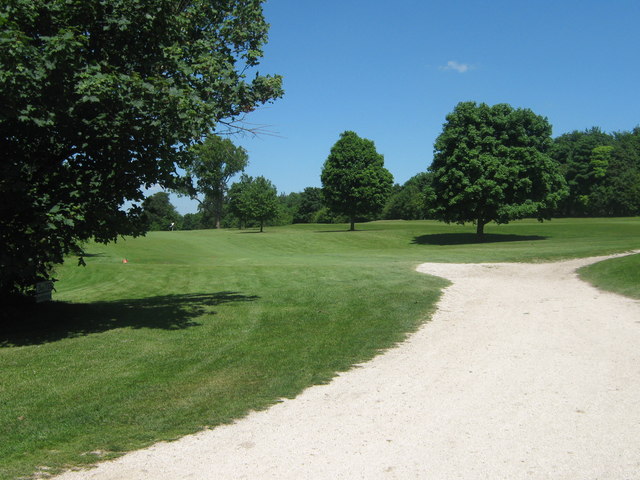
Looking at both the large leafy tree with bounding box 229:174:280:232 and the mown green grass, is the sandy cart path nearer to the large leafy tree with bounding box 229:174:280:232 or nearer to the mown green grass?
the mown green grass

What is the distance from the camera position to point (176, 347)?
9523mm

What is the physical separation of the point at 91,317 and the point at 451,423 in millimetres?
9820

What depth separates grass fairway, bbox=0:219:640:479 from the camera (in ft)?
18.5

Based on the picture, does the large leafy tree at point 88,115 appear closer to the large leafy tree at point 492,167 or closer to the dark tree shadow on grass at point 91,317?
the dark tree shadow on grass at point 91,317

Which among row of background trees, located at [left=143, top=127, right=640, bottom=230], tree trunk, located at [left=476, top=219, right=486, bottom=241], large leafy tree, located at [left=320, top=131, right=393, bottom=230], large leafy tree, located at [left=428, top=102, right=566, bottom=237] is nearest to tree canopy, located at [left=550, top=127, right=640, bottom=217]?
row of background trees, located at [left=143, top=127, right=640, bottom=230]

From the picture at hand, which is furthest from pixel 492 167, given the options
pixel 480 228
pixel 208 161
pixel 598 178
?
pixel 598 178

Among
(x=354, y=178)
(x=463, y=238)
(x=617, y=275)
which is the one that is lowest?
(x=617, y=275)

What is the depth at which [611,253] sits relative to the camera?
86.6ft

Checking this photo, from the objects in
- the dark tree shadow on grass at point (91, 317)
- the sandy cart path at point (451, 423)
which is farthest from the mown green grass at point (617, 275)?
the dark tree shadow on grass at point (91, 317)

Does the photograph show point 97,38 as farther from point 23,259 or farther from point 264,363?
point 264,363

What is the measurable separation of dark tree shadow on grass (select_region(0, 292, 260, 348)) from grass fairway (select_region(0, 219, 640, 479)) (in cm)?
4

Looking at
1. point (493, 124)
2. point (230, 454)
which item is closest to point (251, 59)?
point (230, 454)

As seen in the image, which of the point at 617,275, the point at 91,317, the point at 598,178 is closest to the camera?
the point at 91,317

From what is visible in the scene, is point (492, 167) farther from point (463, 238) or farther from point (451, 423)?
point (451, 423)
